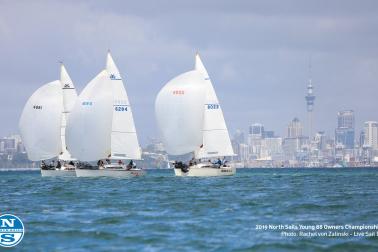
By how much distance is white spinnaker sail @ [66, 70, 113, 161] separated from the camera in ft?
279

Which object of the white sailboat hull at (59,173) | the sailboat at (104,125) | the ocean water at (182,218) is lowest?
the ocean water at (182,218)

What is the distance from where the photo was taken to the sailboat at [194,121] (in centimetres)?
8600

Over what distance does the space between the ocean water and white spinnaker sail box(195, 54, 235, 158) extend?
81.2 ft

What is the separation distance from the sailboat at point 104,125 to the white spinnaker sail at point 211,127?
6.72m

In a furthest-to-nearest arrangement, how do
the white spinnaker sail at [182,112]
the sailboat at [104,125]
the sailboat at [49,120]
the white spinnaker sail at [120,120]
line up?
1. the sailboat at [49,120]
2. the white spinnaker sail at [182,112]
3. the white spinnaker sail at [120,120]
4. the sailboat at [104,125]

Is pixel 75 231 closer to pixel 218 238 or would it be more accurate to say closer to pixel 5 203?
pixel 218 238

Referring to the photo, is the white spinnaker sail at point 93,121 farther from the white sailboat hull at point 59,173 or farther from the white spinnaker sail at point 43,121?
the white spinnaker sail at point 43,121

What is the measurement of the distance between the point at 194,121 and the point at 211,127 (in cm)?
208

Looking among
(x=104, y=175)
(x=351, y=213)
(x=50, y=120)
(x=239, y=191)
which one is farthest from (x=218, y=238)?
(x=50, y=120)

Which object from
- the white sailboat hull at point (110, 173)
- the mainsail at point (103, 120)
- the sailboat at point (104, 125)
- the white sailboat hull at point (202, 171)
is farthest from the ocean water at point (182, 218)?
the mainsail at point (103, 120)

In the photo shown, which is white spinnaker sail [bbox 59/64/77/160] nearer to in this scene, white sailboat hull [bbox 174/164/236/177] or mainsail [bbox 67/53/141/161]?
mainsail [bbox 67/53/141/161]

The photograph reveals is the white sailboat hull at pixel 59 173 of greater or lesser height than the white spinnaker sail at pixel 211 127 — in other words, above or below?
below

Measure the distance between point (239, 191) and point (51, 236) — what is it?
28097 mm

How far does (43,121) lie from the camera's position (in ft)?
321
